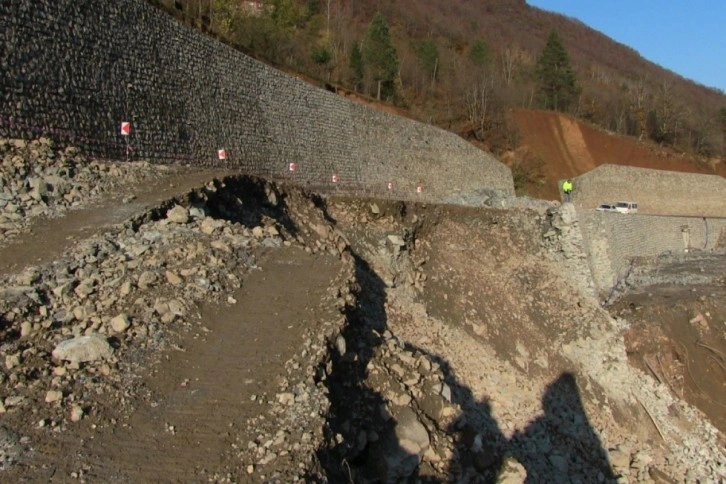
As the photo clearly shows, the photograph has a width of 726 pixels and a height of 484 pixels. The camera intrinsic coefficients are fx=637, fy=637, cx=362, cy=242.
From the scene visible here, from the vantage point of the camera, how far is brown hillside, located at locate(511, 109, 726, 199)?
149ft

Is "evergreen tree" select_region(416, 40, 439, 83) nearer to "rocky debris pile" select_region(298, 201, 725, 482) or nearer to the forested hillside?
the forested hillside

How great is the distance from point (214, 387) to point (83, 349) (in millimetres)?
1370

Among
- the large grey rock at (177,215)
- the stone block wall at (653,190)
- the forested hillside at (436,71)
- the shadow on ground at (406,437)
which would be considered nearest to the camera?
the shadow on ground at (406,437)

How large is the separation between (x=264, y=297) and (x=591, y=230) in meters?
15.3

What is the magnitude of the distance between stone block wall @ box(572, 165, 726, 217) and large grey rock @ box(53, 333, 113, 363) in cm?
3392

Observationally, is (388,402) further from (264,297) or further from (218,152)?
(218,152)

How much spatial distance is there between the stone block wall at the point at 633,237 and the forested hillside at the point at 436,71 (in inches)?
590

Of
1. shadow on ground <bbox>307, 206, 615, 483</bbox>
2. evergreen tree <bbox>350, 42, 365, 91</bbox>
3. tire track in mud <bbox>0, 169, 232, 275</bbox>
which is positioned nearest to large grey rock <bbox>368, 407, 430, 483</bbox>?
shadow on ground <bbox>307, 206, 615, 483</bbox>

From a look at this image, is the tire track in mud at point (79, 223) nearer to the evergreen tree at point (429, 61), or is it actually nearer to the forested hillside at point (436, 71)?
the forested hillside at point (436, 71)

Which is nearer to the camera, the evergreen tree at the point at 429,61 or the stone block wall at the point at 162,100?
the stone block wall at the point at 162,100

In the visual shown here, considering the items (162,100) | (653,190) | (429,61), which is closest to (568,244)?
(162,100)

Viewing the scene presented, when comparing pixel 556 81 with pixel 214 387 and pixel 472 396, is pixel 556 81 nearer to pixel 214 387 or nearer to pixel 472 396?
pixel 472 396

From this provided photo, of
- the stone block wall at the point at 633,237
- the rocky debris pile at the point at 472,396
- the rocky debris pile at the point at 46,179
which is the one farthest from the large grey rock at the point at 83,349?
the stone block wall at the point at 633,237

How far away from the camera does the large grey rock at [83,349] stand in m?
6.04
